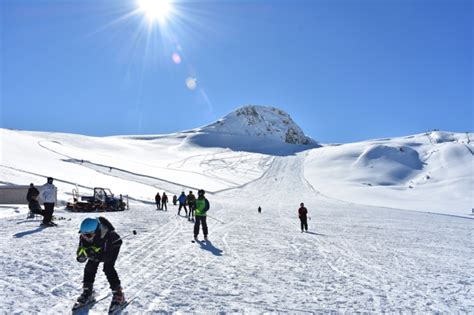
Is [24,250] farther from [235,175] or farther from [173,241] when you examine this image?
[235,175]

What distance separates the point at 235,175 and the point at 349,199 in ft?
88.2

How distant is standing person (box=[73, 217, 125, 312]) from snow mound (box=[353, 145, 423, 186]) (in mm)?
66664

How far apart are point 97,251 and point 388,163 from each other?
3248 inches

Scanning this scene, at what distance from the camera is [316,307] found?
693 centimetres

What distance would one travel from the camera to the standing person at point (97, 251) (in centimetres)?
604

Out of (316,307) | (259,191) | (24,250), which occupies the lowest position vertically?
(316,307)

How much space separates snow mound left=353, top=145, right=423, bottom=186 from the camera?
72.6 metres

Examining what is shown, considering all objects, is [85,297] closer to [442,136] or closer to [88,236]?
[88,236]

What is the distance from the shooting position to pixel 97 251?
613 cm

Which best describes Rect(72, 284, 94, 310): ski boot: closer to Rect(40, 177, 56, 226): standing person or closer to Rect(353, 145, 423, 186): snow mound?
Rect(40, 177, 56, 226): standing person

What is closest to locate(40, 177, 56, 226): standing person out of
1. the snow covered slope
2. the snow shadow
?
the snow shadow

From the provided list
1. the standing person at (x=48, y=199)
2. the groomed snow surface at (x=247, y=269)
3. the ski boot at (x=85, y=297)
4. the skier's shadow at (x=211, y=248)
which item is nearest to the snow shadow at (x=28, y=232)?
the groomed snow surface at (x=247, y=269)

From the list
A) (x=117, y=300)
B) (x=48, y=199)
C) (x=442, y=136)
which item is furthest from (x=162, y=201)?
(x=442, y=136)

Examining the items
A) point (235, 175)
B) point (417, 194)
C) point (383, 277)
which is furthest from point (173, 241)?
point (235, 175)
